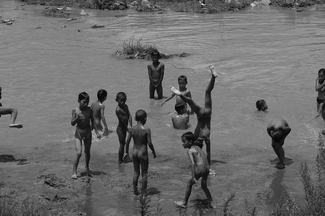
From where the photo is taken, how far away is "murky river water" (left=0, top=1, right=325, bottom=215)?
8570 millimetres

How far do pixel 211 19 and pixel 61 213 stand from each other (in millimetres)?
20014

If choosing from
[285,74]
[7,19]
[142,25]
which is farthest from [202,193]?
[7,19]

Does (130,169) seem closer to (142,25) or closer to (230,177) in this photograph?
(230,177)

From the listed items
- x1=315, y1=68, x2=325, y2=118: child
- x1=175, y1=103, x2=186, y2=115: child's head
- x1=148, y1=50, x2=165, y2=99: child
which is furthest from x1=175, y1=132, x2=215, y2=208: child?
x1=148, y1=50, x2=165, y2=99: child

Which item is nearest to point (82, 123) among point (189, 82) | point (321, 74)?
point (321, 74)

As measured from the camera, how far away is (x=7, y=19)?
25.9 m

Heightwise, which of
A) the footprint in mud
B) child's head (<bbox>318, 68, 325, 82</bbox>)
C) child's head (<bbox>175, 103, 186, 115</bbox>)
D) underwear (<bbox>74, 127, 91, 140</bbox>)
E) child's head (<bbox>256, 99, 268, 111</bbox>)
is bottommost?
the footprint in mud

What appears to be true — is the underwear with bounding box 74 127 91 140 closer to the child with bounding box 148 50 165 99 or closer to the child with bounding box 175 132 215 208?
the child with bounding box 175 132 215 208

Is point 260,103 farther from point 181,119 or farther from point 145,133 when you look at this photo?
point 145,133

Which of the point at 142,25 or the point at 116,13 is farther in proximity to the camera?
the point at 116,13

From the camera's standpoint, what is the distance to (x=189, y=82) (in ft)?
48.1

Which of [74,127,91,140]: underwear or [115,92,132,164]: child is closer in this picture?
[74,127,91,140]: underwear

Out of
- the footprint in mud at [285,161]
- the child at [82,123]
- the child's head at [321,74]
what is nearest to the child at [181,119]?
the footprint in mud at [285,161]

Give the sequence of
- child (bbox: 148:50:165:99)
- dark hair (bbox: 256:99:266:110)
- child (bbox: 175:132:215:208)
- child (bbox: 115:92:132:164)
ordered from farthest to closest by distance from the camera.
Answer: child (bbox: 148:50:165:99), dark hair (bbox: 256:99:266:110), child (bbox: 115:92:132:164), child (bbox: 175:132:215:208)
